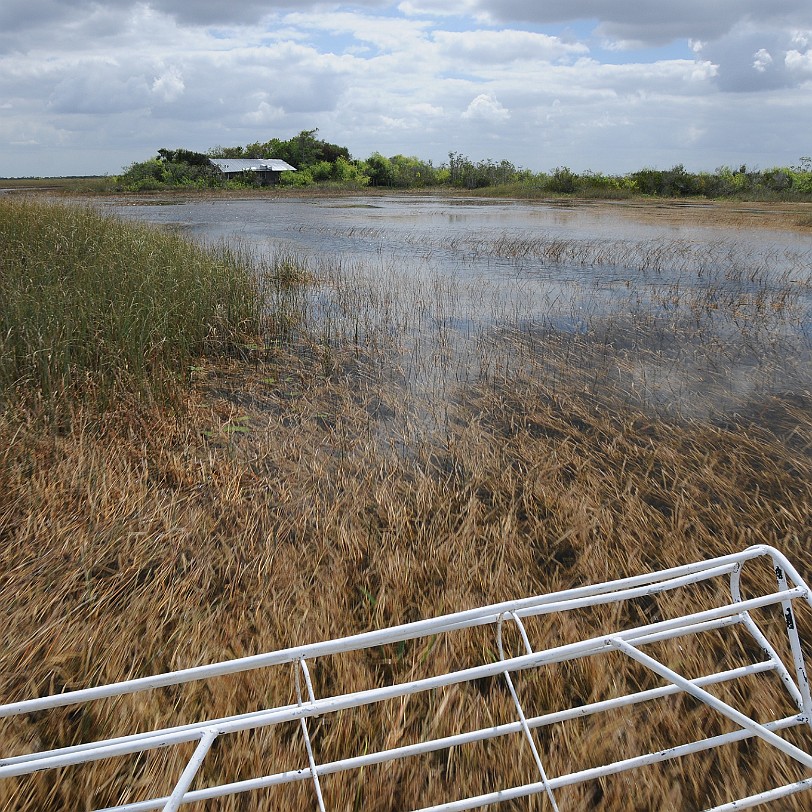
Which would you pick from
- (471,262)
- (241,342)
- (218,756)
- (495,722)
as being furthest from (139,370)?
(471,262)

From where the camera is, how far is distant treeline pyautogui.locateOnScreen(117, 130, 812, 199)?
43.9 metres

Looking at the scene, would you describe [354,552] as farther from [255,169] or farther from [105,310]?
[255,169]

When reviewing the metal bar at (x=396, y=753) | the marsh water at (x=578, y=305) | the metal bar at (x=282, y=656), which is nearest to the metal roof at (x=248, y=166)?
the marsh water at (x=578, y=305)

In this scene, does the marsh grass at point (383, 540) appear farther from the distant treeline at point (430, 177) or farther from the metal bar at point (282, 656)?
the distant treeline at point (430, 177)

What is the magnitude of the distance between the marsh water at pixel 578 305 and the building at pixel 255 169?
155 ft

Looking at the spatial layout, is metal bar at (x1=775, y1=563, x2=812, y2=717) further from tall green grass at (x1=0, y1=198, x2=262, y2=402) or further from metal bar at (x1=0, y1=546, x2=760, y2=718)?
tall green grass at (x1=0, y1=198, x2=262, y2=402)

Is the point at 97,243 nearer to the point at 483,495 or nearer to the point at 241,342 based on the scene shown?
the point at 241,342

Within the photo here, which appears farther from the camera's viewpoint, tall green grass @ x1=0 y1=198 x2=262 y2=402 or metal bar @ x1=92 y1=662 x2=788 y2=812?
tall green grass @ x1=0 y1=198 x2=262 y2=402

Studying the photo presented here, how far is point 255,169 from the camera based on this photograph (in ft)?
201

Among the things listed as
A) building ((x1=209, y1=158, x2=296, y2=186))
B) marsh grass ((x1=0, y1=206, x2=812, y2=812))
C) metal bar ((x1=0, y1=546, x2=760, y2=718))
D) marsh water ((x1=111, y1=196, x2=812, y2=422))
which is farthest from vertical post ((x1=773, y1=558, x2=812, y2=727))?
building ((x1=209, y1=158, x2=296, y2=186))

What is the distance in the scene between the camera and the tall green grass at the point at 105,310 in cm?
482

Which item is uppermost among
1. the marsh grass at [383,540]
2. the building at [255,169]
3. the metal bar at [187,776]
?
the building at [255,169]

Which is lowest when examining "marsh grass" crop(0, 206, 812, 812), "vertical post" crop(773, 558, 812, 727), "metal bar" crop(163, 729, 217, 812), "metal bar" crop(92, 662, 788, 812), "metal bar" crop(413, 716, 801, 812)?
"marsh grass" crop(0, 206, 812, 812)

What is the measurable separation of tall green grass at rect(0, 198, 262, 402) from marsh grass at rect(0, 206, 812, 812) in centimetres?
41
